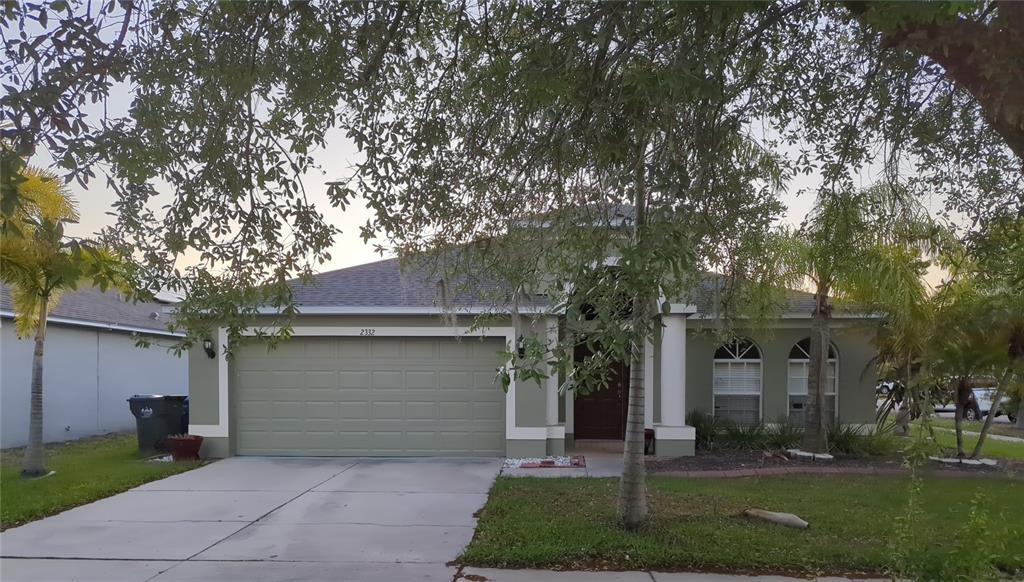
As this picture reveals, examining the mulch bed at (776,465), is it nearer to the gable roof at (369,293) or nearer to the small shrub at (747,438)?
the small shrub at (747,438)

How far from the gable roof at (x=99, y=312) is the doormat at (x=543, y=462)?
27.0ft

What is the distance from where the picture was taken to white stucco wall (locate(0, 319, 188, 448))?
15984mm

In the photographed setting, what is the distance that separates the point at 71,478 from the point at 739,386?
11.9 m

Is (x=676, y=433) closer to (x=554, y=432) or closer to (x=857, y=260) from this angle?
(x=554, y=432)

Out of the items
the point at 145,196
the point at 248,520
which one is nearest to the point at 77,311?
the point at 248,520

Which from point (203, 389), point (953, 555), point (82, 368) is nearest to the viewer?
point (953, 555)

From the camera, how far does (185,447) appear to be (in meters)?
13.0

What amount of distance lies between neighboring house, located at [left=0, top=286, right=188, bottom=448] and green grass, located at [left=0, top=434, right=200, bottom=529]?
1.29m

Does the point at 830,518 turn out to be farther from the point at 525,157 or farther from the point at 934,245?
the point at 525,157

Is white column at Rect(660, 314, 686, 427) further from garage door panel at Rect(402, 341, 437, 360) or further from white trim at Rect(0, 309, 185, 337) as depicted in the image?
white trim at Rect(0, 309, 185, 337)

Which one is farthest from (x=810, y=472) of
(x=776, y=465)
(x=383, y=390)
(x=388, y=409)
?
(x=383, y=390)

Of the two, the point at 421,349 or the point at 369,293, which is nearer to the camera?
the point at 421,349

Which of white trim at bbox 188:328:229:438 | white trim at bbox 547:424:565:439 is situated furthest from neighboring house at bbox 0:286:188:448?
white trim at bbox 547:424:565:439

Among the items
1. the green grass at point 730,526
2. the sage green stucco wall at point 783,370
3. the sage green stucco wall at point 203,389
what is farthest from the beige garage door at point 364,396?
the sage green stucco wall at point 783,370
